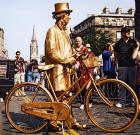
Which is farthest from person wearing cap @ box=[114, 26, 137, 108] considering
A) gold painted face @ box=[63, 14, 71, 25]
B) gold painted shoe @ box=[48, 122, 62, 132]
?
gold painted shoe @ box=[48, 122, 62, 132]

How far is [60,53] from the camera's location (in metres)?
4.37

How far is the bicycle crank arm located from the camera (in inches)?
159

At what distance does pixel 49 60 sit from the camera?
4500 millimetres

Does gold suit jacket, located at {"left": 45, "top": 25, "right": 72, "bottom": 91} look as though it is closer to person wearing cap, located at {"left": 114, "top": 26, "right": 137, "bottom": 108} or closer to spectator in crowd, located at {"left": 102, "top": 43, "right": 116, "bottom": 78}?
person wearing cap, located at {"left": 114, "top": 26, "right": 137, "bottom": 108}

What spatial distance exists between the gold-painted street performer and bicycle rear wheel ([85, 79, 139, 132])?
0.42 meters

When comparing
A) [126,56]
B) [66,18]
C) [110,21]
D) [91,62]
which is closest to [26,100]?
[91,62]

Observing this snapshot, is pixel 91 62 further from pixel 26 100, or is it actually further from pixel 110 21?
pixel 110 21

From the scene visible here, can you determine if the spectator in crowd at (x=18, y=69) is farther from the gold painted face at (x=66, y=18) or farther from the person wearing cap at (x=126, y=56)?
the gold painted face at (x=66, y=18)

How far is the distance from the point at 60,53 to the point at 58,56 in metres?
0.14

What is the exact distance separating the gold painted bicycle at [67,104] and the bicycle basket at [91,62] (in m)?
0.07

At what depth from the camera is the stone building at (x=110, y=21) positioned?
71.9m

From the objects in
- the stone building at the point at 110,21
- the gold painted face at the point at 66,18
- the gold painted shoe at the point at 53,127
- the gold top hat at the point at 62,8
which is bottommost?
the gold painted shoe at the point at 53,127

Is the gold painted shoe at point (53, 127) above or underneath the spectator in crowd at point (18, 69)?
underneath

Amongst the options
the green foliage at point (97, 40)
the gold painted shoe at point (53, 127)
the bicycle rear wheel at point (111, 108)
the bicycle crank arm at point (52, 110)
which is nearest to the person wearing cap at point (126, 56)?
the bicycle rear wheel at point (111, 108)
